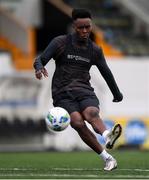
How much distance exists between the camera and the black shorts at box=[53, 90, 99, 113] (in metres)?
13.8

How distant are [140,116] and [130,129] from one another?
132cm

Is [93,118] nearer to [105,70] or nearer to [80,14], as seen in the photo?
[105,70]

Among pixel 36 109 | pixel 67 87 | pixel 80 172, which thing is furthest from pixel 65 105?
pixel 36 109

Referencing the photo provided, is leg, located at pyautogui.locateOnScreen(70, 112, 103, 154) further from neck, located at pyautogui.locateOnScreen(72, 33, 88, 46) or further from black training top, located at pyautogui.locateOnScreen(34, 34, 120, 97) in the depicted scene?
neck, located at pyautogui.locateOnScreen(72, 33, 88, 46)

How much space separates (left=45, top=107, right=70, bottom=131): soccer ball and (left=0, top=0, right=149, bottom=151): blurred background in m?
12.3

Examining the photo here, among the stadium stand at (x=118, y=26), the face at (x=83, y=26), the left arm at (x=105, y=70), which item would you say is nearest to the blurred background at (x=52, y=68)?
the stadium stand at (x=118, y=26)

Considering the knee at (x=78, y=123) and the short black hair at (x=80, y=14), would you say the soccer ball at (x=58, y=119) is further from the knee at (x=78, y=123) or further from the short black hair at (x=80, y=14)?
the short black hair at (x=80, y=14)

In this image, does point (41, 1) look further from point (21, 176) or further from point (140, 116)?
point (21, 176)

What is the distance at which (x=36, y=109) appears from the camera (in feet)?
94.6

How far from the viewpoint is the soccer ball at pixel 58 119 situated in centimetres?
1330

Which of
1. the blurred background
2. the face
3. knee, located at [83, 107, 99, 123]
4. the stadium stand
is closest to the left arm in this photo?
the face

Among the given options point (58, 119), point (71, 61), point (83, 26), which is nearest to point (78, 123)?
point (58, 119)

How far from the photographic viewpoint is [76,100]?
13859 millimetres

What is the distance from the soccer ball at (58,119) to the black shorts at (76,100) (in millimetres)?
355
